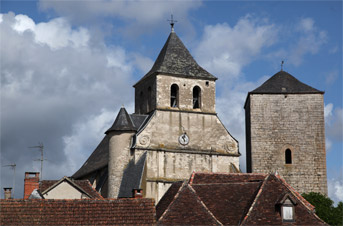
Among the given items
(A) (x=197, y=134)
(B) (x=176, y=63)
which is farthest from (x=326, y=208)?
(B) (x=176, y=63)

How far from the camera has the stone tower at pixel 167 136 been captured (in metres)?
47.6

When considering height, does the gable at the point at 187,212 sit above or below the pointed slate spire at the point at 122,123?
below

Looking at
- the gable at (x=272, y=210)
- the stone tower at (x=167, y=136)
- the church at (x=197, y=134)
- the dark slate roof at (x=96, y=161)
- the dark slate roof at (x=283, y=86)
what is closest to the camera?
the gable at (x=272, y=210)

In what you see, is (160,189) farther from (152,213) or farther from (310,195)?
(152,213)

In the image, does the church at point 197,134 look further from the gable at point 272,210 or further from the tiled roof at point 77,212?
the tiled roof at point 77,212

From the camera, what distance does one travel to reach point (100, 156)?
5488cm

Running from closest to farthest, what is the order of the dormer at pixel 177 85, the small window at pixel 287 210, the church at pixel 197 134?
1. the small window at pixel 287 210
2. the church at pixel 197 134
3. the dormer at pixel 177 85

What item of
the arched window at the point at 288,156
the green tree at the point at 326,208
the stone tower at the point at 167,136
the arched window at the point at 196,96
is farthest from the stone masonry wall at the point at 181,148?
the green tree at the point at 326,208

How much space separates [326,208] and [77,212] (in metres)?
22.4

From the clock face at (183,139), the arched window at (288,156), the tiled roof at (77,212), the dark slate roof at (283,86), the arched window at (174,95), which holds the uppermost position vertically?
the dark slate roof at (283,86)

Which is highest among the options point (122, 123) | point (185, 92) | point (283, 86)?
point (283, 86)

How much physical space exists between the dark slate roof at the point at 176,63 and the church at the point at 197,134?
70 mm

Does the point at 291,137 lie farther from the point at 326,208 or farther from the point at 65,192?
the point at 65,192

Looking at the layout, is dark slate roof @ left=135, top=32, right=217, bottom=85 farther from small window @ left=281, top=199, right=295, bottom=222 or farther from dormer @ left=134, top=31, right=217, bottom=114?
small window @ left=281, top=199, right=295, bottom=222
